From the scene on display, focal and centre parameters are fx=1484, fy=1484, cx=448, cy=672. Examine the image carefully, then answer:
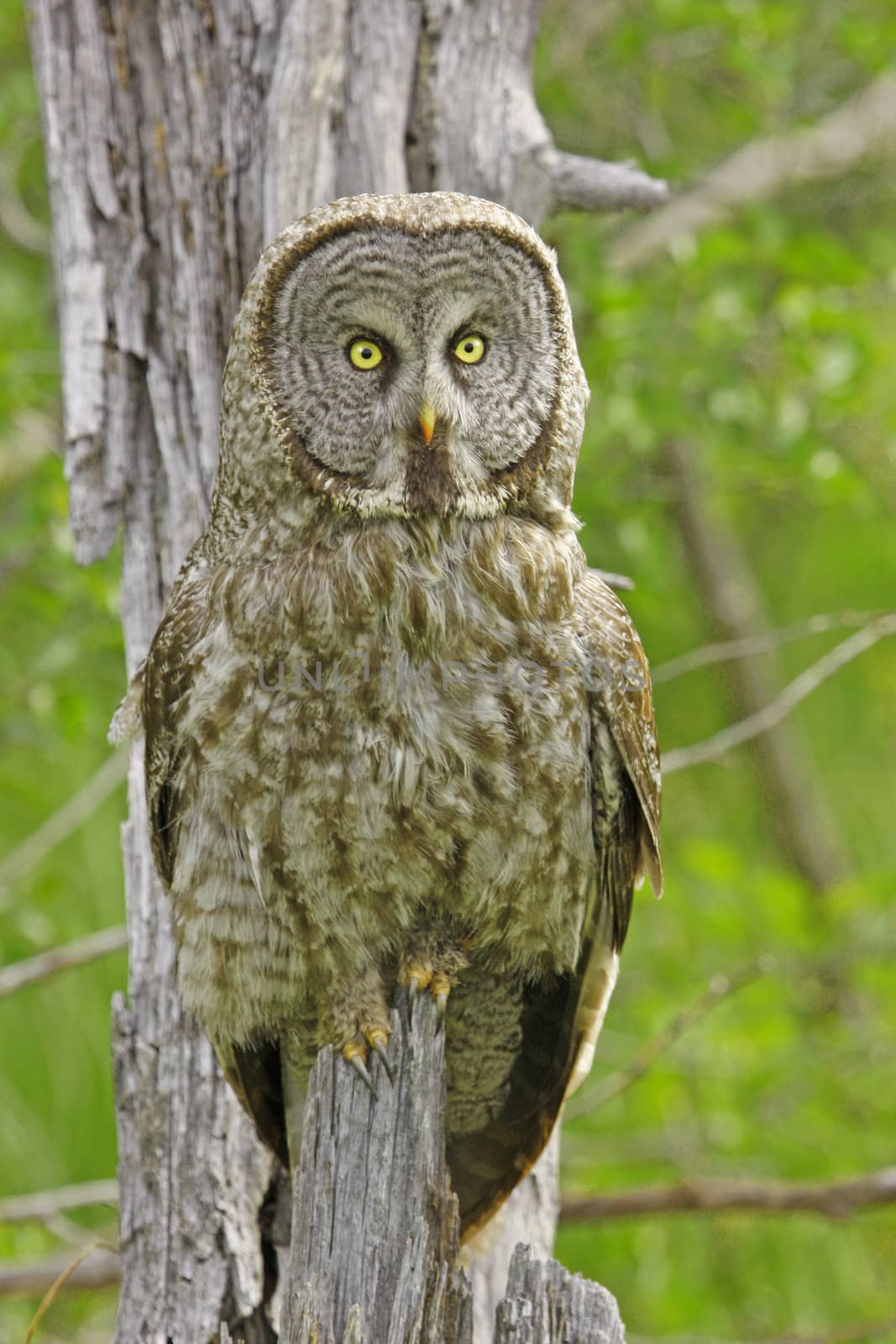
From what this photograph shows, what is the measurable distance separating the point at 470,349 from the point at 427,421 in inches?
6.5

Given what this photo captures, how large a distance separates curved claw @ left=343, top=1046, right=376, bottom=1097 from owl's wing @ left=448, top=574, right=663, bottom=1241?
1.39 ft

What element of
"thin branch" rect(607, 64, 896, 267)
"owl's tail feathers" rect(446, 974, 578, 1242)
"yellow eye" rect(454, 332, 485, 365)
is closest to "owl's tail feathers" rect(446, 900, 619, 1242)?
"owl's tail feathers" rect(446, 974, 578, 1242)

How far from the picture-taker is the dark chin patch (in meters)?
2.14

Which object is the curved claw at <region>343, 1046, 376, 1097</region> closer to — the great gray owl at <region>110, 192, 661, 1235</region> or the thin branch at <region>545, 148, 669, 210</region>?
the great gray owl at <region>110, 192, 661, 1235</region>

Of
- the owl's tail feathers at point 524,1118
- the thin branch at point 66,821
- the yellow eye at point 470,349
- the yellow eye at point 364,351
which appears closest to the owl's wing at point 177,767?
the owl's tail feathers at point 524,1118

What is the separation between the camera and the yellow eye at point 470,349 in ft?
7.17

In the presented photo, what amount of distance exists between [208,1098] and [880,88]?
15.4 ft

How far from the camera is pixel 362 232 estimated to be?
212 cm

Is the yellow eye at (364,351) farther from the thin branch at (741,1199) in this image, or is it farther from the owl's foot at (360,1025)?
the thin branch at (741,1199)

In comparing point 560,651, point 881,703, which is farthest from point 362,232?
point 881,703

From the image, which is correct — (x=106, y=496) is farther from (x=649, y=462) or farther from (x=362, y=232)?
(x=649, y=462)

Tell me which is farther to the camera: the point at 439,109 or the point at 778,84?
the point at 778,84

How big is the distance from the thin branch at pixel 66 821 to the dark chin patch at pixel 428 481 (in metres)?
2.00

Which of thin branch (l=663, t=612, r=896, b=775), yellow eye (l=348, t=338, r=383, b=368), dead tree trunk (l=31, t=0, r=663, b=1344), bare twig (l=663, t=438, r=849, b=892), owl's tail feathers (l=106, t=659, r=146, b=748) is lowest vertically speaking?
owl's tail feathers (l=106, t=659, r=146, b=748)
